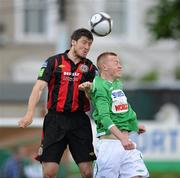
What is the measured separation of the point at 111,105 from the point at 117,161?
24.9 inches

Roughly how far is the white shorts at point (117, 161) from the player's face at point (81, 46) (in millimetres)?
1068

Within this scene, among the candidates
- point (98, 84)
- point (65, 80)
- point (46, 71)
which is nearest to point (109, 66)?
point (98, 84)

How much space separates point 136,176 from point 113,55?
1.38 metres

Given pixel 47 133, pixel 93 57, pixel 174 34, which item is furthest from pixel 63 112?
pixel 93 57

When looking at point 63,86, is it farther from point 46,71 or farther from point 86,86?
point 86,86

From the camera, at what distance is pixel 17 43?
3641cm

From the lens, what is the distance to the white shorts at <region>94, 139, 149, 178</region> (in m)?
11.7

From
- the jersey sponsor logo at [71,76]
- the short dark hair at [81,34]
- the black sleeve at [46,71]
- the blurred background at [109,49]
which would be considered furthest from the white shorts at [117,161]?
the blurred background at [109,49]

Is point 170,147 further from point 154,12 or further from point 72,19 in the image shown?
point 72,19

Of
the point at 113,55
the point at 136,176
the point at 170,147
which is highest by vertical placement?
the point at 113,55

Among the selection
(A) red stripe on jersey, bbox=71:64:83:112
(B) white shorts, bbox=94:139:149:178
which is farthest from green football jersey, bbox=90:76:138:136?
A: (A) red stripe on jersey, bbox=71:64:83:112

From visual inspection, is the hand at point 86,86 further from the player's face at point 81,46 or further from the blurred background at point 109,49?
the blurred background at point 109,49

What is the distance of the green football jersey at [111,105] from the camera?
11523mm

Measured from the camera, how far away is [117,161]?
11.7 metres
